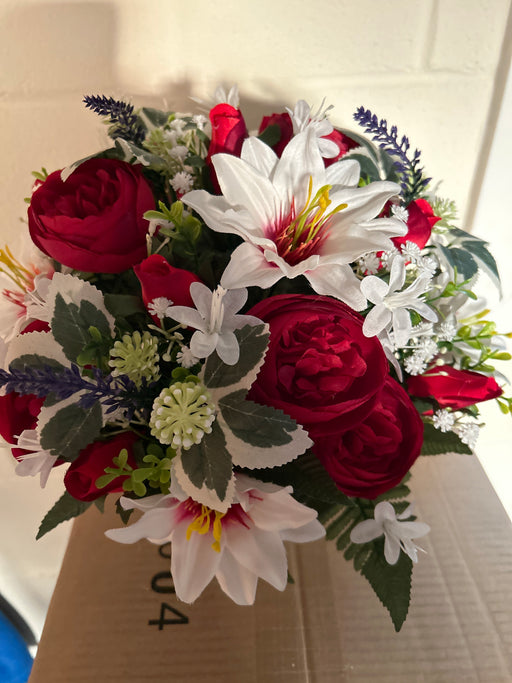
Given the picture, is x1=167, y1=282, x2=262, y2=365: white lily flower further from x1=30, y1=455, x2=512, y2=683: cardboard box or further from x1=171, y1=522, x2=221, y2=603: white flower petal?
x1=30, y1=455, x2=512, y2=683: cardboard box

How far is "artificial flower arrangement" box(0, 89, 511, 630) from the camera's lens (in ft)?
1.32

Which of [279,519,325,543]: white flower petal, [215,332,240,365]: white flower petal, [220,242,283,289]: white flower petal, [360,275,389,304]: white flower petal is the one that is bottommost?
[279,519,325,543]: white flower petal

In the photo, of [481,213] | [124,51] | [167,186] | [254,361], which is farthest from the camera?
[481,213]

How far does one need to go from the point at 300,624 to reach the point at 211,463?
0.97ft

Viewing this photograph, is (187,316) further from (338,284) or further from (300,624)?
(300,624)

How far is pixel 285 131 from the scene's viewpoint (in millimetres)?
559

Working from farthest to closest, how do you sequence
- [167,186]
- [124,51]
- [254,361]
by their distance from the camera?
[124,51] < [167,186] < [254,361]

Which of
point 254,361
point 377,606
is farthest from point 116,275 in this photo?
point 377,606

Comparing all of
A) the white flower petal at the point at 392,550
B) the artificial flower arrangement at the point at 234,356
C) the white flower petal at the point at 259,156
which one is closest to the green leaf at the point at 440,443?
the artificial flower arrangement at the point at 234,356

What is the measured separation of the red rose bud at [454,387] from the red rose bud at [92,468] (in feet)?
1.07

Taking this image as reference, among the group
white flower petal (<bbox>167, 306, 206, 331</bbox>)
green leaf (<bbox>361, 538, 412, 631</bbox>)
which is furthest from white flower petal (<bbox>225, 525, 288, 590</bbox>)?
white flower petal (<bbox>167, 306, 206, 331</bbox>)

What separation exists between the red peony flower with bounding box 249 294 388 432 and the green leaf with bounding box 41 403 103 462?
5.7 inches

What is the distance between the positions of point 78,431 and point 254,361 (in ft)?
0.56

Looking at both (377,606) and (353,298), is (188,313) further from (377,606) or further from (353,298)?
(377,606)
